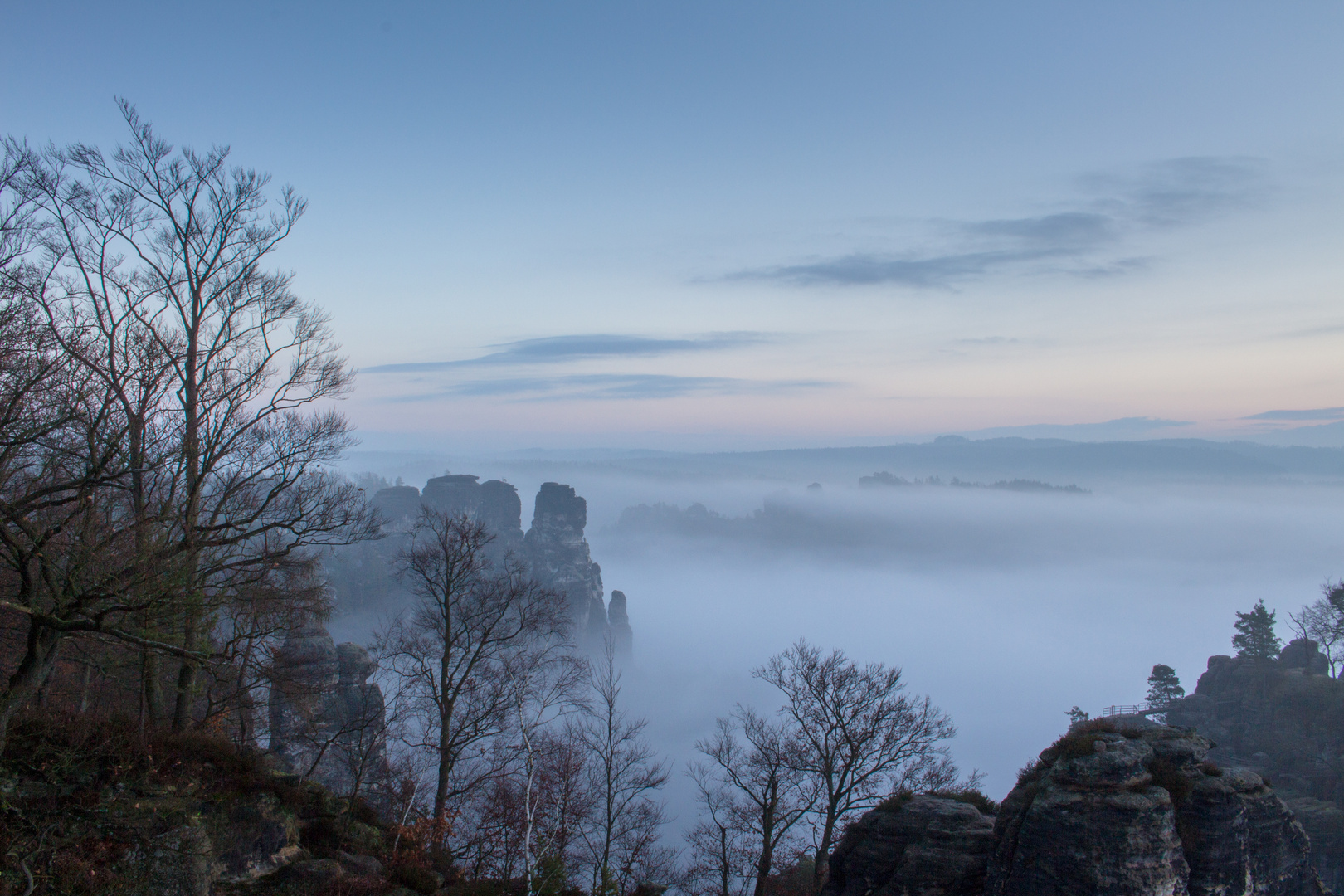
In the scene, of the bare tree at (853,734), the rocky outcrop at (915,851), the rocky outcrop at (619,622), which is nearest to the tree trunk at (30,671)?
Answer: the rocky outcrop at (915,851)

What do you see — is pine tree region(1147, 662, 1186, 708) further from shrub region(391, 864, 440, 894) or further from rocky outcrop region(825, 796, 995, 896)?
shrub region(391, 864, 440, 894)

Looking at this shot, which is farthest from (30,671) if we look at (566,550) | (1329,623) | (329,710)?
(566,550)

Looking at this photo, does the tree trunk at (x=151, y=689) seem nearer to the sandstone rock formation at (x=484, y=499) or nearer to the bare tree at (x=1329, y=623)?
the bare tree at (x=1329, y=623)

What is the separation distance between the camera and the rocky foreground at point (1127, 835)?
38.5ft

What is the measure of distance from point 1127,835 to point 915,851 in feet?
13.9

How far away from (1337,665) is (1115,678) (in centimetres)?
13363

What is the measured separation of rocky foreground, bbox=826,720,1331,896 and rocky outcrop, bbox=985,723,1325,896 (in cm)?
2

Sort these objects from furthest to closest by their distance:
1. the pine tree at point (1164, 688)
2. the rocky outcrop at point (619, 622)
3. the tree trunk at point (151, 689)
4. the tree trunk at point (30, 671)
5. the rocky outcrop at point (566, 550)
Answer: the rocky outcrop at point (619, 622)
the rocky outcrop at point (566, 550)
the pine tree at point (1164, 688)
the tree trunk at point (151, 689)
the tree trunk at point (30, 671)

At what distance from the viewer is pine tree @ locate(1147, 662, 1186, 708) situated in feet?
163

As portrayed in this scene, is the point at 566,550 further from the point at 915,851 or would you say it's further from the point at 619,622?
the point at 915,851

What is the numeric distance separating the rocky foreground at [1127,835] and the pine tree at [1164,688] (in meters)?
44.4

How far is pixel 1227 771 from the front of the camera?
13.1 metres

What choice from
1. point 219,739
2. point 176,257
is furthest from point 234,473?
point 219,739

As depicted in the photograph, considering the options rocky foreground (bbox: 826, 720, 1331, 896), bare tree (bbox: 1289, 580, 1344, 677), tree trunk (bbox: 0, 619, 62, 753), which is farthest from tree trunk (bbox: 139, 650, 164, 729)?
bare tree (bbox: 1289, 580, 1344, 677)
